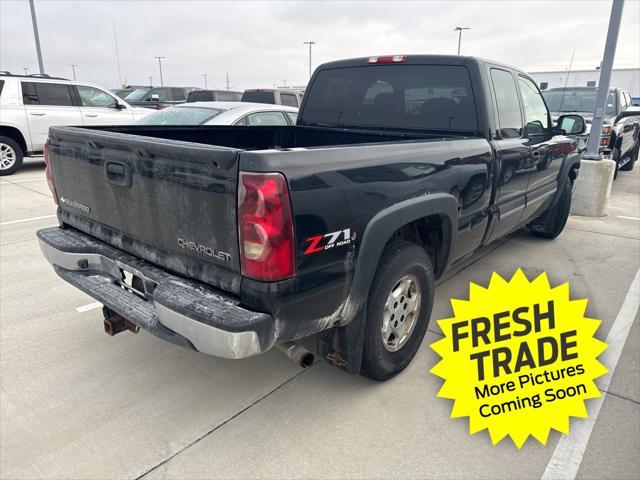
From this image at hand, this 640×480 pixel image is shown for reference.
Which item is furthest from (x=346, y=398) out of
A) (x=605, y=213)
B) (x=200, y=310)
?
(x=605, y=213)

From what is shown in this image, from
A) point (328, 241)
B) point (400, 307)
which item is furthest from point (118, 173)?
point (400, 307)

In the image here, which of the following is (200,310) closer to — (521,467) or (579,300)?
(521,467)

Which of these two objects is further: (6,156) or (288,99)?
(288,99)

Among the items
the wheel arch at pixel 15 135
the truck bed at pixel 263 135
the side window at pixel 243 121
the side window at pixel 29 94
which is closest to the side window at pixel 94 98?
the side window at pixel 29 94

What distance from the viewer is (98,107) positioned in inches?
426

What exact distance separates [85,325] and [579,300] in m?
4.11

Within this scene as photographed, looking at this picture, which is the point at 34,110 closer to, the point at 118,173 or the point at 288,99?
the point at 288,99

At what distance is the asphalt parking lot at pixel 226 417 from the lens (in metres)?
2.25

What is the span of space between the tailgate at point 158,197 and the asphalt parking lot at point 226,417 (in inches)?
34.7

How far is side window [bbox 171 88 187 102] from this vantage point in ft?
59.5

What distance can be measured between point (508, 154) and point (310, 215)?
2.33 metres

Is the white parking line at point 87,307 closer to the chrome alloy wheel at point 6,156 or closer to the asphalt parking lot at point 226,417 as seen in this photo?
the asphalt parking lot at point 226,417

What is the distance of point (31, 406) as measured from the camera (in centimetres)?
264

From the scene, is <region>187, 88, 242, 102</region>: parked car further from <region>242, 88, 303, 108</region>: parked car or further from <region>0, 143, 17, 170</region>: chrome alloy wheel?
<region>0, 143, 17, 170</region>: chrome alloy wheel
